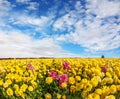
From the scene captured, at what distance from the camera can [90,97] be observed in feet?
11.7

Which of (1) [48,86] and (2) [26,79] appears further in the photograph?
(1) [48,86]

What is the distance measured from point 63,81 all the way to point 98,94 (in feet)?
7.72

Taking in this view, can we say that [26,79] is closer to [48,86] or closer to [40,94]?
[40,94]

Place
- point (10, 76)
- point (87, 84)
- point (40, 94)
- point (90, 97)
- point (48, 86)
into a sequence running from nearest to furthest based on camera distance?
point (90, 97), point (87, 84), point (10, 76), point (40, 94), point (48, 86)

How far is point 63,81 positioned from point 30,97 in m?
2.06

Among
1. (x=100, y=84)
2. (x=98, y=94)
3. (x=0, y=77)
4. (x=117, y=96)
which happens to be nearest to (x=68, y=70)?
(x=0, y=77)

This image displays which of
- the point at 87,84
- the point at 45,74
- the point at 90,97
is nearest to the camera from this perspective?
the point at 90,97

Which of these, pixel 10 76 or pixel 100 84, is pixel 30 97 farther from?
pixel 100 84

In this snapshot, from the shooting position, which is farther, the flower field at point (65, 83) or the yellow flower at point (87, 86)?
the flower field at point (65, 83)

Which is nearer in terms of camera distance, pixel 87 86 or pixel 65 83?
pixel 87 86

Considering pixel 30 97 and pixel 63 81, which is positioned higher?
pixel 63 81

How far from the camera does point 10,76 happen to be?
7.73 meters

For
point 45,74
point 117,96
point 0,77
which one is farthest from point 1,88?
point 117,96

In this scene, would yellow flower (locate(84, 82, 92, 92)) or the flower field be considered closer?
yellow flower (locate(84, 82, 92, 92))
